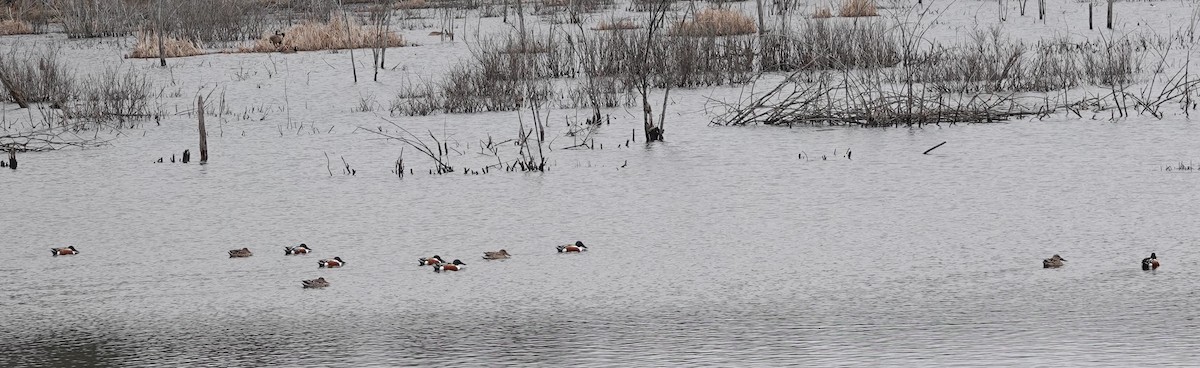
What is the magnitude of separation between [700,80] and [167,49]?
9281mm

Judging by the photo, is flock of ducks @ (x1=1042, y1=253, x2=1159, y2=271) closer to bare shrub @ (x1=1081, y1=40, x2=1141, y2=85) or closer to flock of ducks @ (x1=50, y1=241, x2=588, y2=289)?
flock of ducks @ (x1=50, y1=241, x2=588, y2=289)

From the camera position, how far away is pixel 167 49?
21.4m

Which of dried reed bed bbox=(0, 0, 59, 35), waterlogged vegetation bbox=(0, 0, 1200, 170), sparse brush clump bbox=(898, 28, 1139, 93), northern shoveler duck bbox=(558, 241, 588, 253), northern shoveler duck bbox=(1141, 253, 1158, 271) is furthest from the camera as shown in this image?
dried reed bed bbox=(0, 0, 59, 35)

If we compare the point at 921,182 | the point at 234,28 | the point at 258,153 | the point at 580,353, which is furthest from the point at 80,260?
the point at 234,28

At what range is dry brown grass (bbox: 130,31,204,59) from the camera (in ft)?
70.2

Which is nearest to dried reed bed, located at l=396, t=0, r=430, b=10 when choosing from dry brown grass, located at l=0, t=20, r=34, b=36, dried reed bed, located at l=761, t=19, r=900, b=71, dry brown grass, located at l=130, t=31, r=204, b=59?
dry brown grass, located at l=0, t=20, r=34, b=36

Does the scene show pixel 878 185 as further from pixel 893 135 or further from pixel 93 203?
pixel 93 203

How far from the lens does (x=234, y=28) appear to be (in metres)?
25.7

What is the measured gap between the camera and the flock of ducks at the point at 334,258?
6805mm

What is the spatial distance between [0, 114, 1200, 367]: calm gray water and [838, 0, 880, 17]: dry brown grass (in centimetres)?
1180

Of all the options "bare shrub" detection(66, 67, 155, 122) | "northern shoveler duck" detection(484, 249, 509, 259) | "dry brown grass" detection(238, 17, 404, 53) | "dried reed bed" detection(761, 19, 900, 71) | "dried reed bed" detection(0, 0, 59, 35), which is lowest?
"northern shoveler duck" detection(484, 249, 509, 259)

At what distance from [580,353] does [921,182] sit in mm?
4905

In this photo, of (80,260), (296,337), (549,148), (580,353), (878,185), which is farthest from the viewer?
(549,148)

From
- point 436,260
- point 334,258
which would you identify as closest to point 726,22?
point 334,258
